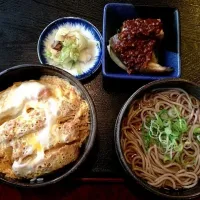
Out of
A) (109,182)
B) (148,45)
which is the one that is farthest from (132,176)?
(148,45)

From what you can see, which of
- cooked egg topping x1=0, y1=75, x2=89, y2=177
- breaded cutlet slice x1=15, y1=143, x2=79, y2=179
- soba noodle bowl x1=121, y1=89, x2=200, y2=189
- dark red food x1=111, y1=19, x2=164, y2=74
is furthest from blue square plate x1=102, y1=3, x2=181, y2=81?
breaded cutlet slice x1=15, y1=143, x2=79, y2=179

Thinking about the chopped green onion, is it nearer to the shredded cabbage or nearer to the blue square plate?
the blue square plate

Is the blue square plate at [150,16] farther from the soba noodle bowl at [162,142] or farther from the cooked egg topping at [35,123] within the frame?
the cooked egg topping at [35,123]

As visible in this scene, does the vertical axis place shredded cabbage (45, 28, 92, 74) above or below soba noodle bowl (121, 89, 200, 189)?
above

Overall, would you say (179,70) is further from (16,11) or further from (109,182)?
(16,11)

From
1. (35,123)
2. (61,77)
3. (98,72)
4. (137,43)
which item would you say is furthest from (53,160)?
(137,43)
